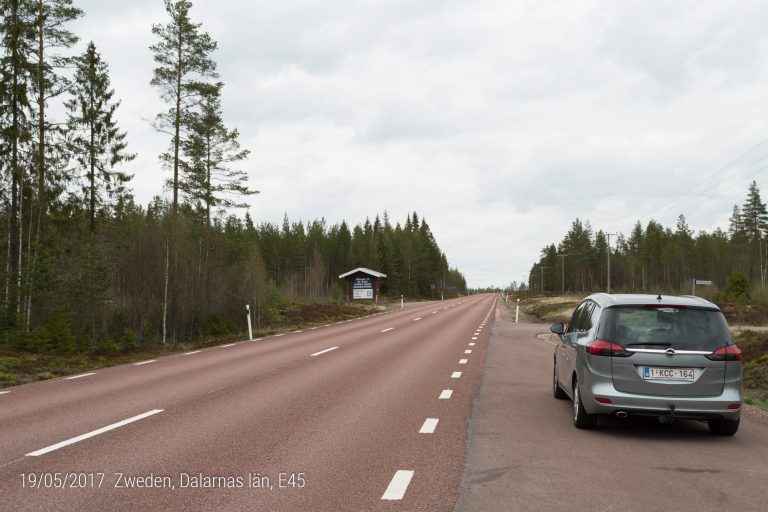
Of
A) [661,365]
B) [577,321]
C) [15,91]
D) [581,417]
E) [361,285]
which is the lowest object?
[581,417]

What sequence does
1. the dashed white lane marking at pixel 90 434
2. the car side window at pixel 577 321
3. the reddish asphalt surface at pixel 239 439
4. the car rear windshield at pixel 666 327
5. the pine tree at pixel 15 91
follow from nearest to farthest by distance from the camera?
the reddish asphalt surface at pixel 239 439 < the dashed white lane marking at pixel 90 434 < the car rear windshield at pixel 666 327 < the car side window at pixel 577 321 < the pine tree at pixel 15 91

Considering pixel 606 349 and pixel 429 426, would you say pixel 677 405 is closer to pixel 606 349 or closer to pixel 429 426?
pixel 606 349

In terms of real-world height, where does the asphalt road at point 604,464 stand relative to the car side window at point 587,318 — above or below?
below

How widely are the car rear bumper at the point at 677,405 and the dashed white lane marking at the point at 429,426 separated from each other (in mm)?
1985

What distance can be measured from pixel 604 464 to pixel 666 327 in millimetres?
2078

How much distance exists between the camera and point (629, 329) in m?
7.03

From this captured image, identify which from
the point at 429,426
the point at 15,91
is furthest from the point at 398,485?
the point at 15,91

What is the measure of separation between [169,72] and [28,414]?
2411 cm

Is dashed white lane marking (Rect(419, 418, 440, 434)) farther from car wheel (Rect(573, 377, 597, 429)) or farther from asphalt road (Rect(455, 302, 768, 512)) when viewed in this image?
car wheel (Rect(573, 377, 597, 429))

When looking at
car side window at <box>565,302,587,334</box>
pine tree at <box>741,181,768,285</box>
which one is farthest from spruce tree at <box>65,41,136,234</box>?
pine tree at <box>741,181,768,285</box>

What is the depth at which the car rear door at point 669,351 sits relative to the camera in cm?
670

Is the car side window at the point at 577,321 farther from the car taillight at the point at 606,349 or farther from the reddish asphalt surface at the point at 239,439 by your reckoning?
the reddish asphalt surface at the point at 239,439

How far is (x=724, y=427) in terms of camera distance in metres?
7.06

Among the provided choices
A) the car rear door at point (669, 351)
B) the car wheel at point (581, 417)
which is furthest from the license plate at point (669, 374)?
the car wheel at point (581, 417)
